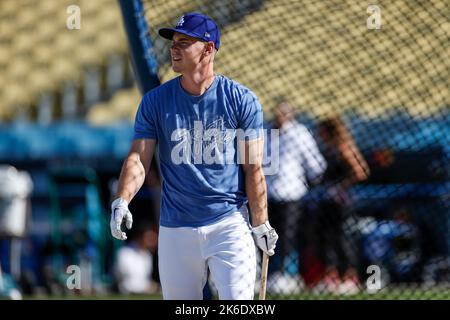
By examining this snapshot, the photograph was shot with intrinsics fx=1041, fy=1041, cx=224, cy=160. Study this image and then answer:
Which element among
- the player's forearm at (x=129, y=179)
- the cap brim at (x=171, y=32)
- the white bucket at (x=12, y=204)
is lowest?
the white bucket at (x=12, y=204)

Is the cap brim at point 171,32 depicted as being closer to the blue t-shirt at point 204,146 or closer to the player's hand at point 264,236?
the blue t-shirt at point 204,146

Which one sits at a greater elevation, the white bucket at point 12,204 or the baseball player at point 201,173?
the baseball player at point 201,173

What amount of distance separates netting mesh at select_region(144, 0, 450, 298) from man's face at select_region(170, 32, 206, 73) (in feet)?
5.74

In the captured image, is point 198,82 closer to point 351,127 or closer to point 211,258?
point 211,258

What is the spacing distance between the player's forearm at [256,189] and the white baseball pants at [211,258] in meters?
0.09

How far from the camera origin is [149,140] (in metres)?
5.19

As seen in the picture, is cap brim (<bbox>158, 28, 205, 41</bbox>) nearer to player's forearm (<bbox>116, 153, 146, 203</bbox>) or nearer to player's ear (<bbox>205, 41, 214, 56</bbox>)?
player's ear (<bbox>205, 41, 214, 56</bbox>)

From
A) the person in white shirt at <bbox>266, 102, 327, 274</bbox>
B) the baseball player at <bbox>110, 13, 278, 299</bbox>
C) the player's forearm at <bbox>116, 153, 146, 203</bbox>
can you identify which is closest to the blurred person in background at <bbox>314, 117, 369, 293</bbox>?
the person in white shirt at <bbox>266, 102, 327, 274</bbox>

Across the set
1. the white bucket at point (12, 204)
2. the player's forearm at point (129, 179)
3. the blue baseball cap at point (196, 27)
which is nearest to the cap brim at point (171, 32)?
the blue baseball cap at point (196, 27)

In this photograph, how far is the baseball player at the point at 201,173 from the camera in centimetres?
505

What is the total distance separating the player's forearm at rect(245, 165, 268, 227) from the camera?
5.10 meters
